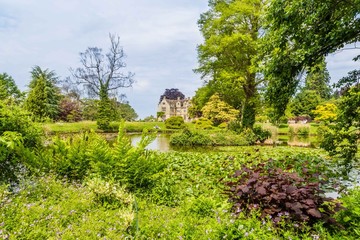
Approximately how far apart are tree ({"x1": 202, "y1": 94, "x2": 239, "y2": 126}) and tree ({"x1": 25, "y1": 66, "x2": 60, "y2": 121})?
16947 millimetres

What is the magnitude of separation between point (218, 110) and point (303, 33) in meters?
22.7

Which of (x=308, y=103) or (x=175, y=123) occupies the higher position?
(x=308, y=103)

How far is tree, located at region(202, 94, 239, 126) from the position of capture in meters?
28.5

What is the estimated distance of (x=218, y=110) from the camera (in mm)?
28984

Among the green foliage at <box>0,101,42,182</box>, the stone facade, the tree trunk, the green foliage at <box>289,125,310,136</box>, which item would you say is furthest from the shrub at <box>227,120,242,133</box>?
the stone facade

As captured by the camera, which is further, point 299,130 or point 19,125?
point 299,130

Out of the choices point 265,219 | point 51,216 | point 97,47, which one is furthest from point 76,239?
point 97,47

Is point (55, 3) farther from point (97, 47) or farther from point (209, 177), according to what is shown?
point (97, 47)

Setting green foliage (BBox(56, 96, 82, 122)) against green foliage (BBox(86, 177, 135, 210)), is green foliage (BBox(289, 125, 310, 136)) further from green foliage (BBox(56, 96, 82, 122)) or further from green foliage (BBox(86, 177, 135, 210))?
green foliage (BBox(56, 96, 82, 122))

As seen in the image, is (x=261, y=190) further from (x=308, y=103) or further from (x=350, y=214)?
(x=308, y=103)

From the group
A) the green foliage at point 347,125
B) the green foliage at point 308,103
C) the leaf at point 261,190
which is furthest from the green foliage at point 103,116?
the green foliage at point 308,103

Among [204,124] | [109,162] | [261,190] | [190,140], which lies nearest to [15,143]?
[109,162]

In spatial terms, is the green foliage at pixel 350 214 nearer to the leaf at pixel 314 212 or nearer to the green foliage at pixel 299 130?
the leaf at pixel 314 212

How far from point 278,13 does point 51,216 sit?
6.52 meters
